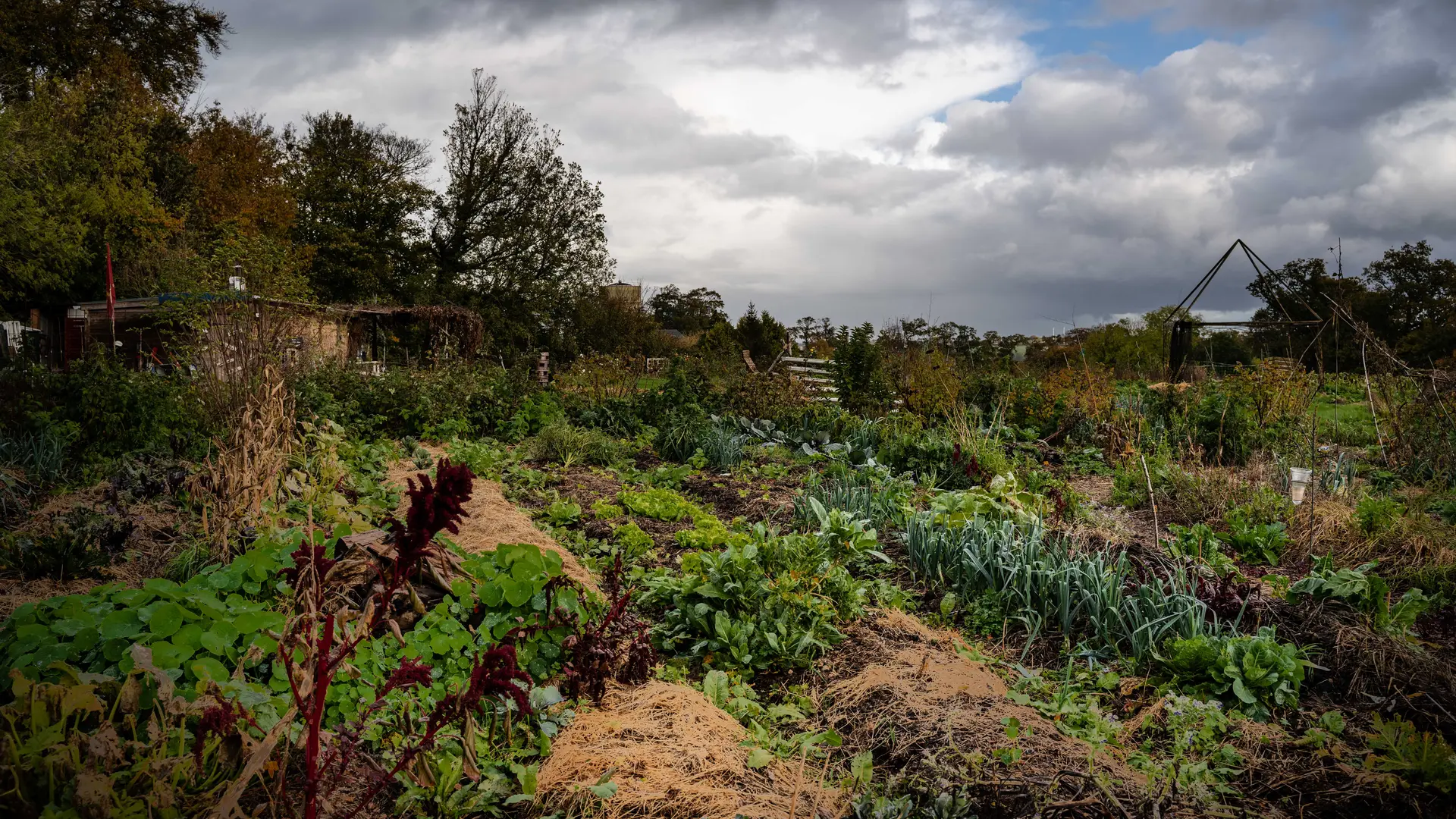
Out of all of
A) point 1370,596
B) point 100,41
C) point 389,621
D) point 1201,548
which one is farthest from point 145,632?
point 100,41

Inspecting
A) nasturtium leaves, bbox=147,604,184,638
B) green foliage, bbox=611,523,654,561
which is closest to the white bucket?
green foliage, bbox=611,523,654,561

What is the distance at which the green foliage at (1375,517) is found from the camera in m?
5.30

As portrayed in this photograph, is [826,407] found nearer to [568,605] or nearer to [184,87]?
[568,605]

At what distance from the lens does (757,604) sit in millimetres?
3646

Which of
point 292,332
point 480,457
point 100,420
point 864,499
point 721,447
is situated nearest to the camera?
point 864,499

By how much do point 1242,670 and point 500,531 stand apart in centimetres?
386

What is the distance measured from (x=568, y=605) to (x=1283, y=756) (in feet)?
8.98

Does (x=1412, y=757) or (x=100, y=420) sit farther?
(x=100, y=420)

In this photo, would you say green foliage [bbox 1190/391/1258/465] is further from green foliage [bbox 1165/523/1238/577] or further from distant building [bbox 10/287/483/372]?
distant building [bbox 10/287/483/372]

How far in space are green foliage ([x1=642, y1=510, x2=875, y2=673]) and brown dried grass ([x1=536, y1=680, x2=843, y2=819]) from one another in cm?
A: 56

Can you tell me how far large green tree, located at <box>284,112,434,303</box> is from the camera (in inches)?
1013

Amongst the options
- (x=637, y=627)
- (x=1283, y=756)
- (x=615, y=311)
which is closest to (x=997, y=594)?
(x=1283, y=756)

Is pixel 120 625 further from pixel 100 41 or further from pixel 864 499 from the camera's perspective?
pixel 100 41

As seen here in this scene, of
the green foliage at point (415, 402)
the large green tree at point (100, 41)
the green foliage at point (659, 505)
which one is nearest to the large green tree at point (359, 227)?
the large green tree at point (100, 41)
